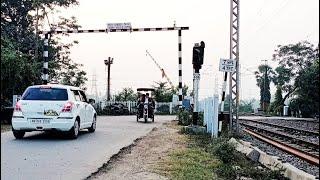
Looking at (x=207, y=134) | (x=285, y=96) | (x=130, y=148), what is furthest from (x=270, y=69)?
(x=130, y=148)

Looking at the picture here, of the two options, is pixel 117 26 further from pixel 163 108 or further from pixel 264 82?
pixel 264 82

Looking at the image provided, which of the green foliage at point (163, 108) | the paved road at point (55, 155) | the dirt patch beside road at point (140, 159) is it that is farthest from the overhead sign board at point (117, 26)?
the dirt patch beside road at point (140, 159)

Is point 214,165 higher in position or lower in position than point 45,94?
lower

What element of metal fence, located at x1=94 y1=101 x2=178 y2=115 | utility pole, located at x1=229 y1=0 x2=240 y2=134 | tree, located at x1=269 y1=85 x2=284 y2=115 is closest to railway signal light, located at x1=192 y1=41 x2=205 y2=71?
utility pole, located at x1=229 y1=0 x2=240 y2=134

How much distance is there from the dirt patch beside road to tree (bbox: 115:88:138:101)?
29939mm

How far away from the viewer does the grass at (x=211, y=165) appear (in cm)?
775

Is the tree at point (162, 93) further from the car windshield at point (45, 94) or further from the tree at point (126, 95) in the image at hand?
the car windshield at point (45, 94)

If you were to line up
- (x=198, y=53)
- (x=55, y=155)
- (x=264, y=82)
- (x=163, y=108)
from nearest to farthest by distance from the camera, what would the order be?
(x=55, y=155)
(x=198, y=53)
(x=163, y=108)
(x=264, y=82)

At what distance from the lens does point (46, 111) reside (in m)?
12.6

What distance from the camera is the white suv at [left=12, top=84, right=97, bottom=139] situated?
495 inches

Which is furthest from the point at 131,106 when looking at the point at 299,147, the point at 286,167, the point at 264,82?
the point at 264,82

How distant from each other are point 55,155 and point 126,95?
34500mm

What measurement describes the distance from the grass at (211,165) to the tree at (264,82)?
63.4 meters

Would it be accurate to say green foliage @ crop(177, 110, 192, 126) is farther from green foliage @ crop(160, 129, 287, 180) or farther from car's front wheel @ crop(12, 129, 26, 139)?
green foliage @ crop(160, 129, 287, 180)
